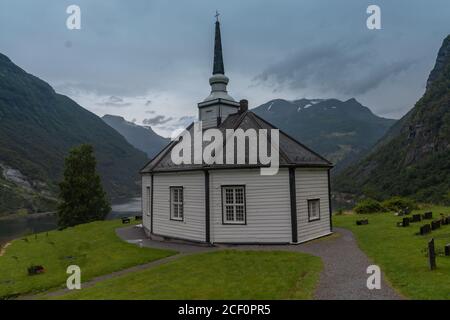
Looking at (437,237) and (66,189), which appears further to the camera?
(66,189)

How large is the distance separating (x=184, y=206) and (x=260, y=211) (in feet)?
16.1

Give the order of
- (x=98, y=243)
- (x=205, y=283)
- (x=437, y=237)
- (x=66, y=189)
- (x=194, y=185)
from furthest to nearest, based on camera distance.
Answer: (x=66, y=189), (x=98, y=243), (x=194, y=185), (x=437, y=237), (x=205, y=283)

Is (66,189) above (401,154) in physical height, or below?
below

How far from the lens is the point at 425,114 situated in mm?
128750

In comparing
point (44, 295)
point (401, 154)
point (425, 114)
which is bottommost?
point (44, 295)

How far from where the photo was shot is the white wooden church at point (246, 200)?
17.4 meters

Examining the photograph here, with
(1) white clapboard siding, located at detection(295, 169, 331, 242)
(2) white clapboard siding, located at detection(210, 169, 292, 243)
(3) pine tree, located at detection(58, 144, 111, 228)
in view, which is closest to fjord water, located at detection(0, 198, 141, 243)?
(3) pine tree, located at detection(58, 144, 111, 228)

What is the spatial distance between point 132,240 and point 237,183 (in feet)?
29.8

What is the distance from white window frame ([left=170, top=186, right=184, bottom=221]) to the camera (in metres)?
19.7

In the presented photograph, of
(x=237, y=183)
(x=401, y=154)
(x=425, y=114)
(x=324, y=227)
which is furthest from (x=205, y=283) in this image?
(x=425, y=114)

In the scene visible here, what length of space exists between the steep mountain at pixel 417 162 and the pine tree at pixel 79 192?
64.0 metres

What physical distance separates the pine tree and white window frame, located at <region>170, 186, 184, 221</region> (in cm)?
2878

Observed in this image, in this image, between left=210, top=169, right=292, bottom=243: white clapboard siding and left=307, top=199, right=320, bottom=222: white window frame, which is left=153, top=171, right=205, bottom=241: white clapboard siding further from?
left=307, top=199, right=320, bottom=222: white window frame
